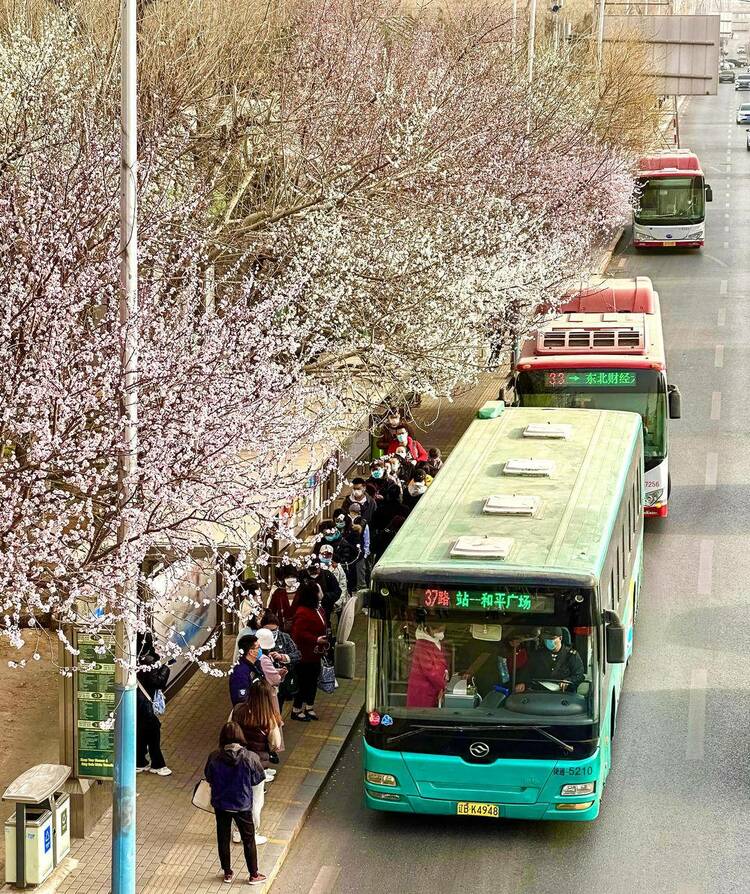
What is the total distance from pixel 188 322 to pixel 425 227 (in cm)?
683

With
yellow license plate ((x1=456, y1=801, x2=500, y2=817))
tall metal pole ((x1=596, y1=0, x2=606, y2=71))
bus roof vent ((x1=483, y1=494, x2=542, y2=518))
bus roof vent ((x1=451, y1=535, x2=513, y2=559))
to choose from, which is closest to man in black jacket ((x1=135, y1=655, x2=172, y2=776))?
yellow license plate ((x1=456, y1=801, x2=500, y2=817))

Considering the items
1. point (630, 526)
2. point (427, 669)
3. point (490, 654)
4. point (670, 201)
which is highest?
point (670, 201)

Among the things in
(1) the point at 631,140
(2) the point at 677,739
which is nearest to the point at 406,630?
(2) the point at 677,739

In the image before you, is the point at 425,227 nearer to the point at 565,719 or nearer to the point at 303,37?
the point at 303,37

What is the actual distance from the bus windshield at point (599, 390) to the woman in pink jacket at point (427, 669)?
9.61 m

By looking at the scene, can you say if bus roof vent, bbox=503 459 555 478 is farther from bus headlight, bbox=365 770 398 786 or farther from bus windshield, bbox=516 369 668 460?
bus windshield, bbox=516 369 668 460

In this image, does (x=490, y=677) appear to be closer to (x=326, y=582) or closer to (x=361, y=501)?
(x=326, y=582)

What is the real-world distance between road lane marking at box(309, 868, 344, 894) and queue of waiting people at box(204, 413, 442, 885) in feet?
1.45

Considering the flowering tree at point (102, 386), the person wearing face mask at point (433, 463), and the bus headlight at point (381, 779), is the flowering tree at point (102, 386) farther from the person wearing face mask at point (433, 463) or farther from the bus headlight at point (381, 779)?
the person wearing face mask at point (433, 463)

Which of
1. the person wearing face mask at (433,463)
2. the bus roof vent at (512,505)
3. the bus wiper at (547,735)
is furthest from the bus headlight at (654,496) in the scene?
the bus wiper at (547,735)

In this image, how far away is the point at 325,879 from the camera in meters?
12.6

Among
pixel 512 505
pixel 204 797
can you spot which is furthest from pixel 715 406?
pixel 204 797

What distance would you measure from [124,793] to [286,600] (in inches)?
184

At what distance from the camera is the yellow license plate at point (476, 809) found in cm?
1307
